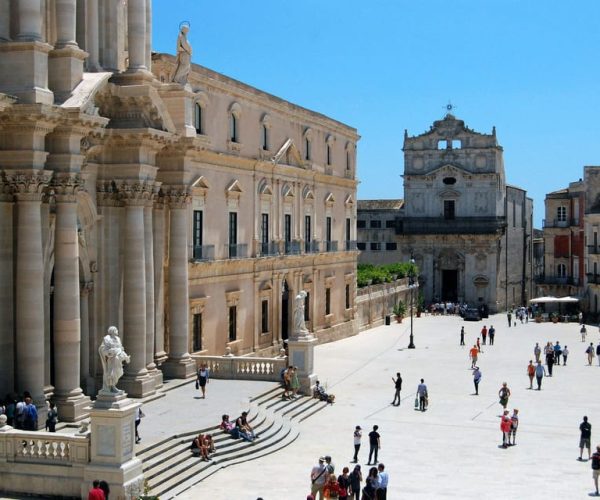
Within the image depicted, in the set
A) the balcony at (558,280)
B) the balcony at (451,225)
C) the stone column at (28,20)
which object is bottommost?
the balcony at (558,280)

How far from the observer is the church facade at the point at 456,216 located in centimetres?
7575

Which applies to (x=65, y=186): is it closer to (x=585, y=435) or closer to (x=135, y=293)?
(x=135, y=293)

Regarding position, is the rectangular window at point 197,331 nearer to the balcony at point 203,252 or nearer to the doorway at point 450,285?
the balcony at point 203,252

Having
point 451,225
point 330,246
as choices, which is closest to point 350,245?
point 330,246

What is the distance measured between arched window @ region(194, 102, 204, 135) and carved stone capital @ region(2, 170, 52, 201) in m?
13.4

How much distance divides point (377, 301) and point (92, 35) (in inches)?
1566

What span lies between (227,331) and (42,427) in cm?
1639

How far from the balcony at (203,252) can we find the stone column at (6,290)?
42.7 feet

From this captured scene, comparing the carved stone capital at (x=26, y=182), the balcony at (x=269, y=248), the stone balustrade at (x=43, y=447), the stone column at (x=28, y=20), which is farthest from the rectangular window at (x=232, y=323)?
the stone balustrade at (x=43, y=447)

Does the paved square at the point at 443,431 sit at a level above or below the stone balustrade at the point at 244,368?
below

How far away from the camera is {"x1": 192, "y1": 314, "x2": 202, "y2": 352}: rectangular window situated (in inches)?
1377

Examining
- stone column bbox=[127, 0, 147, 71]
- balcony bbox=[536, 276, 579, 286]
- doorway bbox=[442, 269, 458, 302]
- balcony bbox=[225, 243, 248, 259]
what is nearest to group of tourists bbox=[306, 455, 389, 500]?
stone column bbox=[127, 0, 147, 71]

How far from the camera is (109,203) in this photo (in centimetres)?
2603

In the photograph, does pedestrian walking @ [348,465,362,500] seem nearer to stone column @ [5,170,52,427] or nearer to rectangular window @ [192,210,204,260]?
stone column @ [5,170,52,427]
